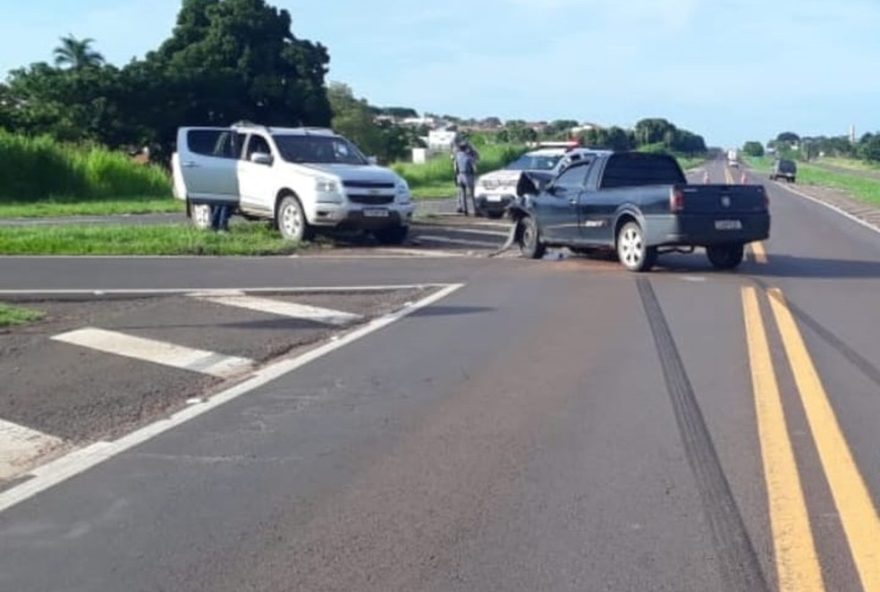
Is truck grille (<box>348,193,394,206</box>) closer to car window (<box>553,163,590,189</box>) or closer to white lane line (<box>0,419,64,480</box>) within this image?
car window (<box>553,163,590,189</box>)

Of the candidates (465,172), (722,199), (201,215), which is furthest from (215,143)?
(722,199)

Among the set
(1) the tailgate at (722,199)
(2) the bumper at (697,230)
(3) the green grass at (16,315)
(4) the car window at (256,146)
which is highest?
(4) the car window at (256,146)

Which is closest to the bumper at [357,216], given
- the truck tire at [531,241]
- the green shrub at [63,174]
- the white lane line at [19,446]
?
the truck tire at [531,241]

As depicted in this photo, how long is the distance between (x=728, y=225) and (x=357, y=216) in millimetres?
6439

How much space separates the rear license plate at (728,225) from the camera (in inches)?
701

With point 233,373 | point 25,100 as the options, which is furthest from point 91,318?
point 25,100

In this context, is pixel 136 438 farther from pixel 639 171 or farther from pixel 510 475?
pixel 639 171

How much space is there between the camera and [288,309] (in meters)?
13.8

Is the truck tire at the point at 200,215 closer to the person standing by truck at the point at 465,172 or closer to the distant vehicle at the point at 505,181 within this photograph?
the person standing by truck at the point at 465,172

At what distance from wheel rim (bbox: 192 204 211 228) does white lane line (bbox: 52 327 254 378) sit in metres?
A: 12.4

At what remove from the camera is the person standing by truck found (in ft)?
97.5

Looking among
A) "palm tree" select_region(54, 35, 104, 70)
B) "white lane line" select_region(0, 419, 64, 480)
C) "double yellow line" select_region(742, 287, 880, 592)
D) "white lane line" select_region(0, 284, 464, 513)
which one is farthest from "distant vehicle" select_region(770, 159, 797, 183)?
"white lane line" select_region(0, 419, 64, 480)

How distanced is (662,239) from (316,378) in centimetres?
890

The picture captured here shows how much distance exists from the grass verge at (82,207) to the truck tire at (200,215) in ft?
27.6
